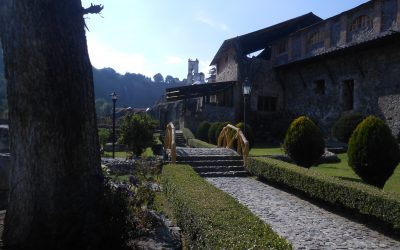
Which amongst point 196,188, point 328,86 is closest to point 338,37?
point 328,86

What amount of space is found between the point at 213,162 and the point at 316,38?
49.4ft

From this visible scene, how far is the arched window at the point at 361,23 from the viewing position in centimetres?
2057

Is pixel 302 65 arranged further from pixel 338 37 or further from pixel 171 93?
pixel 171 93

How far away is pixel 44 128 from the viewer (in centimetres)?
373

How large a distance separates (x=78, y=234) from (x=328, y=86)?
73.6 ft

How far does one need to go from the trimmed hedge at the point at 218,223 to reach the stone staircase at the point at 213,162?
5.97 meters

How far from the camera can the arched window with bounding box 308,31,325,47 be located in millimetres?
24034

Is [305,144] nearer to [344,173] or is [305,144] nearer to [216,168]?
[344,173]

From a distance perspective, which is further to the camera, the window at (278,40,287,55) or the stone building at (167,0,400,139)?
the window at (278,40,287,55)

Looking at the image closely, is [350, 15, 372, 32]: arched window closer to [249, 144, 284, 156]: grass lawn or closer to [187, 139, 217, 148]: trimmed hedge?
[249, 144, 284, 156]: grass lawn

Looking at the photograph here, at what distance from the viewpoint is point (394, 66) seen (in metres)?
19.1

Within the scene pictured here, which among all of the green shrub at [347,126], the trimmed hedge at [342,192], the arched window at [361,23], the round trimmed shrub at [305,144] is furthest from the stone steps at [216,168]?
the arched window at [361,23]

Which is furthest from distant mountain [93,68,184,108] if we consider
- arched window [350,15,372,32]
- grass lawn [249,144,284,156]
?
arched window [350,15,372,32]

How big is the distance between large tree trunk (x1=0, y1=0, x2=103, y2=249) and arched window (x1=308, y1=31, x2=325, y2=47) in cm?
2239
